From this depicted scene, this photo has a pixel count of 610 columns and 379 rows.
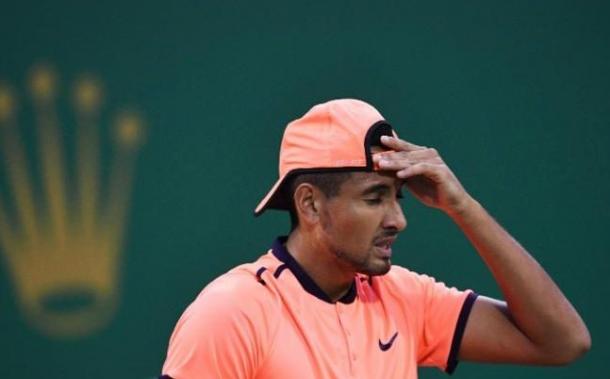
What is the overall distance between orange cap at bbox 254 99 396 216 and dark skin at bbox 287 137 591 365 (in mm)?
35

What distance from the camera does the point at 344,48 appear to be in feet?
14.4

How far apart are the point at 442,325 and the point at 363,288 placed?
20cm

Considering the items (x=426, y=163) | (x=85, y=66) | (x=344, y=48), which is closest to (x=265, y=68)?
(x=344, y=48)

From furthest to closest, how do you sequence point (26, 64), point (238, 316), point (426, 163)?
point (26, 64) < point (426, 163) < point (238, 316)

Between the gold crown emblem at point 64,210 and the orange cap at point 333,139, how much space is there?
133 cm

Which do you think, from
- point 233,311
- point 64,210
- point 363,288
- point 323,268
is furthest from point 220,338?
point 64,210

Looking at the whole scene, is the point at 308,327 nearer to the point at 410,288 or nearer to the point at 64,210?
the point at 410,288

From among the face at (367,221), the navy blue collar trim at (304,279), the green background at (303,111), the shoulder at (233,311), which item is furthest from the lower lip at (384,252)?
the green background at (303,111)

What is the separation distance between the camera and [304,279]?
294 centimetres

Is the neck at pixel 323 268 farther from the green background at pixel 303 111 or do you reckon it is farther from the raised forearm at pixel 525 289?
the green background at pixel 303 111

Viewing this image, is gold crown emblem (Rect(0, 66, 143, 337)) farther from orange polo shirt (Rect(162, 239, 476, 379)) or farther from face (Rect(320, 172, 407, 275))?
face (Rect(320, 172, 407, 275))

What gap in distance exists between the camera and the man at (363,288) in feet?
9.20

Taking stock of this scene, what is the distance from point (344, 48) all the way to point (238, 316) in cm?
184

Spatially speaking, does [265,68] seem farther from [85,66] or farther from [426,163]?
[426,163]
